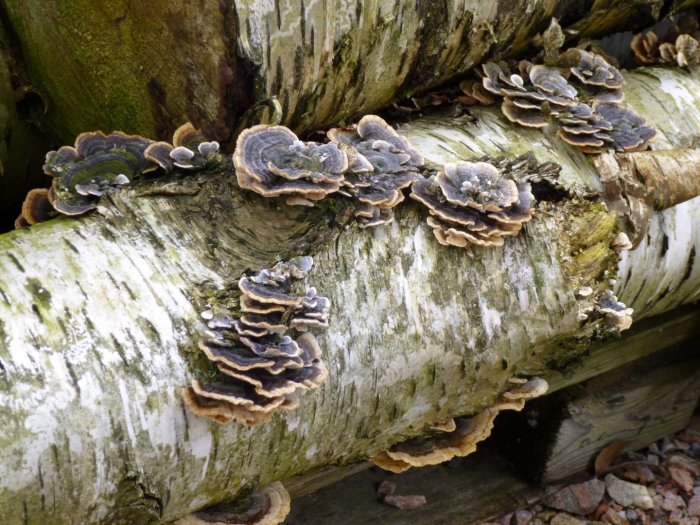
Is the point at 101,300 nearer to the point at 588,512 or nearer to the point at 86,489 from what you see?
the point at 86,489

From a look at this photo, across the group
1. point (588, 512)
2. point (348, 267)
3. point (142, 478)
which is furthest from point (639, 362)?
point (142, 478)

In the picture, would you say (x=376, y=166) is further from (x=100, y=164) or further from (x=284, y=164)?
(x=100, y=164)

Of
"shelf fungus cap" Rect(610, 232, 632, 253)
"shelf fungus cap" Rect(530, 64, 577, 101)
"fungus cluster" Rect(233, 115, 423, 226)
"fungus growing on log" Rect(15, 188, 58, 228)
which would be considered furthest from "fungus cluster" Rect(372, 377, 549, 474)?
"fungus growing on log" Rect(15, 188, 58, 228)

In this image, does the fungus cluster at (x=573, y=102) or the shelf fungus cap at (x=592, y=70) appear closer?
the fungus cluster at (x=573, y=102)

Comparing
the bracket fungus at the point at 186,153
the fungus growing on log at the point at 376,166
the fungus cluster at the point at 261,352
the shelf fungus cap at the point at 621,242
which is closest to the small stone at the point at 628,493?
the shelf fungus cap at the point at 621,242

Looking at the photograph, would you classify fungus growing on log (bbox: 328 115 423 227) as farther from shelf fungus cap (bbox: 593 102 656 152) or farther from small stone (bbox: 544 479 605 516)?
small stone (bbox: 544 479 605 516)

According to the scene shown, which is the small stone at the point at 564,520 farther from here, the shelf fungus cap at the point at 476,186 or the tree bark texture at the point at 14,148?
the tree bark texture at the point at 14,148
